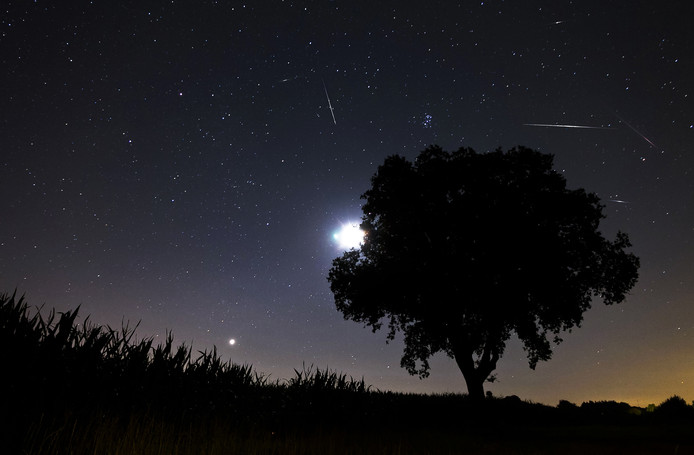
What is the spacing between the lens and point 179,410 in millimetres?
8398

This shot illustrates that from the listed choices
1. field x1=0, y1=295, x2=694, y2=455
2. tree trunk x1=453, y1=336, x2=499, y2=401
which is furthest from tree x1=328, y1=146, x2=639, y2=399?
field x1=0, y1=295, x2=694, y2=455

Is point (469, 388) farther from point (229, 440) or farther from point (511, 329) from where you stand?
point (229, 440)

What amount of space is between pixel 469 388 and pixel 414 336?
159 inches

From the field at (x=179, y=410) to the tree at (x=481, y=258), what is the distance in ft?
24.9

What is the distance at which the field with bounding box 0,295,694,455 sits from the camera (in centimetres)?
538

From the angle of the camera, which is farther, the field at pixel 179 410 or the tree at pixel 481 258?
the tree at pixel 481 258

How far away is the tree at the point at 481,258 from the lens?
21.8 metres

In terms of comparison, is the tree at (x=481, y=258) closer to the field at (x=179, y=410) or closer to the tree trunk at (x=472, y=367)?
the tree trunk at (x=472, y=367)

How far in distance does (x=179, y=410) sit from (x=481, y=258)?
1734 cm

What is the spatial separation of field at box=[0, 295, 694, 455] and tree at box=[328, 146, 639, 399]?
7.58 m

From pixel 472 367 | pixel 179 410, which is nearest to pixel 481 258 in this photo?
pixel 472 367

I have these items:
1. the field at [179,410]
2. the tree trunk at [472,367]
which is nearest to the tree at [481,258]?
the tree trunk at [472,367]

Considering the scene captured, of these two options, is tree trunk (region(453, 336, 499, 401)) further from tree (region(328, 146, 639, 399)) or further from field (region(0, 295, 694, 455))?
field (region(0, 295, 694, 455))

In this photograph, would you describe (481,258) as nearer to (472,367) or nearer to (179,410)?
(472,367)
